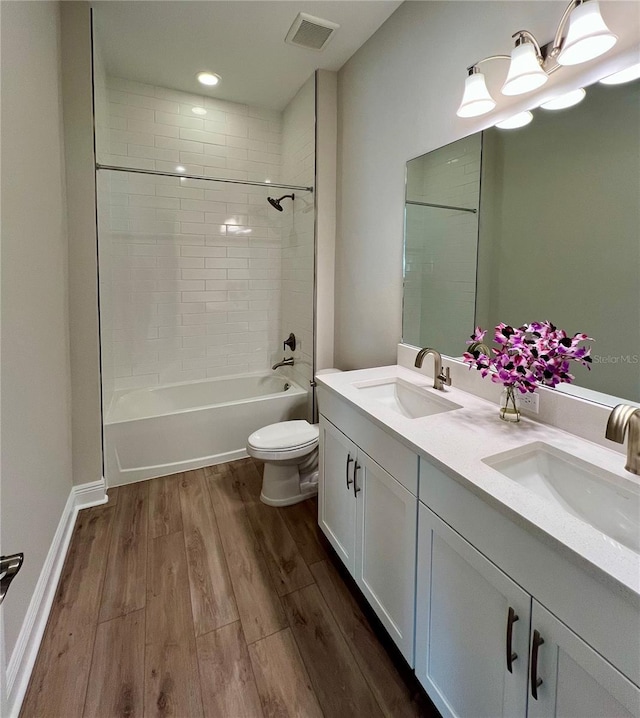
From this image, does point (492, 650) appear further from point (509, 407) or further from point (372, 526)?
point (509, 407)

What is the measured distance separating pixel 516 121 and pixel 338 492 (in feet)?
5.36

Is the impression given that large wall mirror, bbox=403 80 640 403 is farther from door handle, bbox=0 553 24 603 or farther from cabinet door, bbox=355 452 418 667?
door handle, bbox=0 553 24 603

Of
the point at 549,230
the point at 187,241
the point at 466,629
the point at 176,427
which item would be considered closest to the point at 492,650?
the point at 466,629

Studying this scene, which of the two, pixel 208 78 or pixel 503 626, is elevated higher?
pixel 208 78

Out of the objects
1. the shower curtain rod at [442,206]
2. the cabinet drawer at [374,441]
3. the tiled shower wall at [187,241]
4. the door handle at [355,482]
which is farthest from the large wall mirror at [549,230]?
the tiled shower wall at [187,241]

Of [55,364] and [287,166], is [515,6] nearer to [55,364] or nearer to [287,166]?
[287,166]

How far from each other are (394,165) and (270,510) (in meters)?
2.08

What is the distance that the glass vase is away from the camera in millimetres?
1290

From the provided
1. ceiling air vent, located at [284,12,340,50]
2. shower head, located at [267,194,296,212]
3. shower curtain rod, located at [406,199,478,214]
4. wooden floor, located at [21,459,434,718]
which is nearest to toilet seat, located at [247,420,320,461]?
wooden floor, located at [21,459,434,718]

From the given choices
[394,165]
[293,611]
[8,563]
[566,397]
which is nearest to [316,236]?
[394,165]

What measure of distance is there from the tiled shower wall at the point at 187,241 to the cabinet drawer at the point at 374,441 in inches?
52.4

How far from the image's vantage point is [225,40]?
2268 millimetres

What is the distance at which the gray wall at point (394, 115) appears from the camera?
4.57ft

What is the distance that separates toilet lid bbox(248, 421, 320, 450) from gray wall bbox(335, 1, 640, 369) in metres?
0.59
